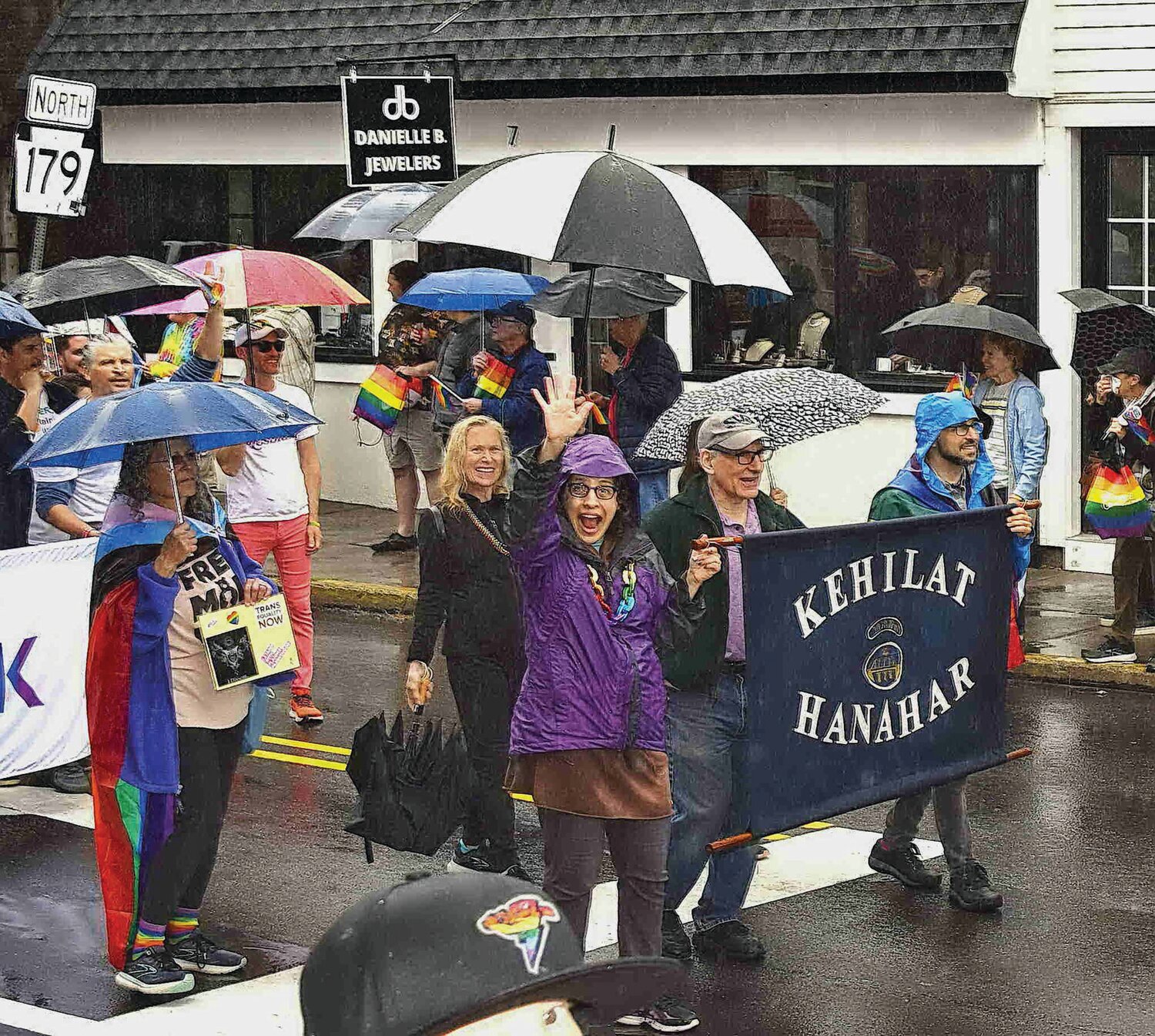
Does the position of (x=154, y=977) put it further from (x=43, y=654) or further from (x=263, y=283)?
(x=263, y=283)

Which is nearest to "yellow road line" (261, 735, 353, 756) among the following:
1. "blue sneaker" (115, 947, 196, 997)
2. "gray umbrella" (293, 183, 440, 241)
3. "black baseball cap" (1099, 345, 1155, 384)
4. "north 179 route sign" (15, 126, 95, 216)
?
"blue sneaker" (115, 947, 196, 997)

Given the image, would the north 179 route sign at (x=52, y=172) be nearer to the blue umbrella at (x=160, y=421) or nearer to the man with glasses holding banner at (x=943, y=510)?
the blue umbrella at (x=160, y=421)

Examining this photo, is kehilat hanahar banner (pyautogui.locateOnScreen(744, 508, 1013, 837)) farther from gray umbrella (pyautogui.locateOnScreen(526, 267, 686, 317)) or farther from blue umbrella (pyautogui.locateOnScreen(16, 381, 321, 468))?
gray umbrella (pyautogui.locateOnScreen(526, 267, 686, 317))

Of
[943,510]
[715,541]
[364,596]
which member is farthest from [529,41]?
[715,541]

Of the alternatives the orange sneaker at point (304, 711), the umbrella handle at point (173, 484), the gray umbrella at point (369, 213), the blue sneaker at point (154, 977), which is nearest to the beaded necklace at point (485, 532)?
the umbrella handle at point (173, 484)

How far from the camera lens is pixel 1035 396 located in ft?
40.0

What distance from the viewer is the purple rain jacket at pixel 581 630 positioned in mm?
6879

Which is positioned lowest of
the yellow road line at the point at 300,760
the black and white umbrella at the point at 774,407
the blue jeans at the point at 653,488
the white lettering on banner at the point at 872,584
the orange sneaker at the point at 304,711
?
the yellow road line at the point at 300,760

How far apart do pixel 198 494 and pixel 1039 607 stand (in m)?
7.69

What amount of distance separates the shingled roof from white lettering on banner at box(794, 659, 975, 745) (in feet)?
23.4

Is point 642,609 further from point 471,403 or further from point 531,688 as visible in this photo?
point 471,403

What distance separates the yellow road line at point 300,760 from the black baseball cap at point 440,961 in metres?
8.21

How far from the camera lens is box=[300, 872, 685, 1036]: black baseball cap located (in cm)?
257

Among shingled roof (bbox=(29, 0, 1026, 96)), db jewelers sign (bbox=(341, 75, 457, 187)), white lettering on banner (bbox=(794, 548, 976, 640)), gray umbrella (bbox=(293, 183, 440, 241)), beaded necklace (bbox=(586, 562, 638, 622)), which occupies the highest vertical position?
shingled roof (bbox=(29, 0, 1026, 96))
